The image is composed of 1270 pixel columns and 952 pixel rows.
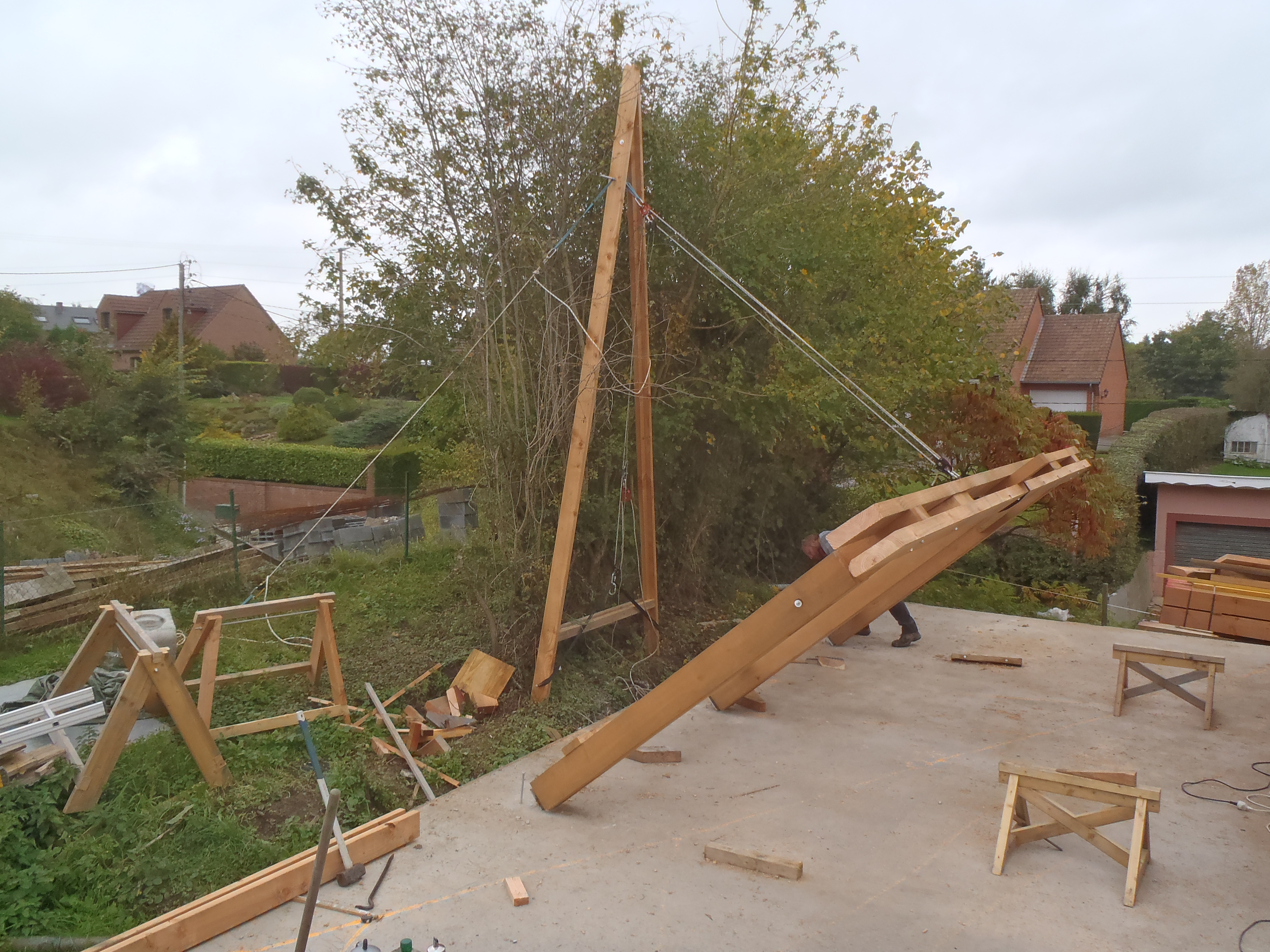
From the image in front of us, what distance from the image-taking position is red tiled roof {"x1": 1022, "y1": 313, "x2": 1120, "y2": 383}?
33906mm

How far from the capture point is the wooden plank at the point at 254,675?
614 cm

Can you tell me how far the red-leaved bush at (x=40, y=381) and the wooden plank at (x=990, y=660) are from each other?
14.9 m

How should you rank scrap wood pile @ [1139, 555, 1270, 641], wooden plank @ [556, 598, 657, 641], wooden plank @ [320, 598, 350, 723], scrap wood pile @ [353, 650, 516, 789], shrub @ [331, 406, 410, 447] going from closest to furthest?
scrap wood pile @ [353, 650, 516, 789]
wooden plank @ [320, 598, 350, 723]
wooden plank @ [556, 598, 657, 641]
scrap wood pile @ [1139, 555, 1270, 641]
shrub @ [331, 406, 410, 447]

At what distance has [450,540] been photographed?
11.7 m

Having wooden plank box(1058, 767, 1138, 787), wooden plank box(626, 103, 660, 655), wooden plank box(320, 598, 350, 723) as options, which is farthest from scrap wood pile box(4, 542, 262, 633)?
wooden plank box(1058, 767, 1138, 787)

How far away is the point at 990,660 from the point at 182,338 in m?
25.7

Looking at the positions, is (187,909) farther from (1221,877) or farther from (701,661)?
(1221,877)

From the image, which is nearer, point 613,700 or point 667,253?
point 613,700

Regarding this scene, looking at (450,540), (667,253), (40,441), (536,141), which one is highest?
(536,141)

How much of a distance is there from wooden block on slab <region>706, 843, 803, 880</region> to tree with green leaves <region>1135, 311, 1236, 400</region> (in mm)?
54191

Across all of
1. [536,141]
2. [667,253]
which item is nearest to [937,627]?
[667,253]

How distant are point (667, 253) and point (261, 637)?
210 inches

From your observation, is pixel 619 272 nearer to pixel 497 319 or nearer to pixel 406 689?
pixel 497 319

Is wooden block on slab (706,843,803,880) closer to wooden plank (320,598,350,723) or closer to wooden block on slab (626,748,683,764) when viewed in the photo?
wooden block on slab (626,748,683,764)
